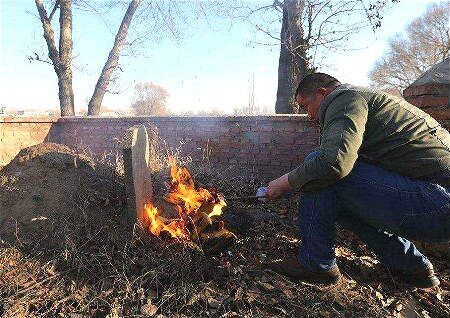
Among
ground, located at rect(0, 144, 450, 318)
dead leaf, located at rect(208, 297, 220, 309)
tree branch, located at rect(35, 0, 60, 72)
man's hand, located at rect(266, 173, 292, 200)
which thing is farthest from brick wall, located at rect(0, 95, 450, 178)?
tree branch, located at rect(35, 0, 60, 72)

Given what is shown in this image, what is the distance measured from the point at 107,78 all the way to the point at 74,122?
427 centimetres

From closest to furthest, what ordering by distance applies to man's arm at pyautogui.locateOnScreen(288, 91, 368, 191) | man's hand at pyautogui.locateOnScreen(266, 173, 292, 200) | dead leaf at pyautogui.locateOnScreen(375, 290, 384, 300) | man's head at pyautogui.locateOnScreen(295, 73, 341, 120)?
man's arm at pyautogui.locateOnScreen(288, 91, 368, 191), dead leaf at pyautogui.locateOnScreen(375, 290, 384, 300), man's hand at pyautogui.locateOnScreen(266, 173, 292, 200), man's head at pyautogui.locateOnScreen(295, 73, 341, 120)

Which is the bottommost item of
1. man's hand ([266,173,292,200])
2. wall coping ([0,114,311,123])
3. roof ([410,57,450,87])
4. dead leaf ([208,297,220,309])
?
dead leaf ([208,297,220,309])

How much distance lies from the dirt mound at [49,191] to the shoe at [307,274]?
1891 mm

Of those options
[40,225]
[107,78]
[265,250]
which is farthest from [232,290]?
[107,78]

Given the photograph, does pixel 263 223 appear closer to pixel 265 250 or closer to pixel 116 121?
pixel 265 250

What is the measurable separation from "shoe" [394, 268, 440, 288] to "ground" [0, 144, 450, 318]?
61 mm

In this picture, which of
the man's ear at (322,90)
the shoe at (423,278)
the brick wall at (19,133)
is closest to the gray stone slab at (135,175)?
the man's ear at (322,90)

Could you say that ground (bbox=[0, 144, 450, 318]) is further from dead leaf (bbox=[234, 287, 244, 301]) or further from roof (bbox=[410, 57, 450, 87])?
roof (bbox=[410, 57, 450, 87])

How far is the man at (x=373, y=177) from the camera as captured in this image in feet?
7.29

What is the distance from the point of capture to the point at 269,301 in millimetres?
2373

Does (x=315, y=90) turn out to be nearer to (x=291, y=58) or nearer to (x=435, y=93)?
(x=435, y=93)

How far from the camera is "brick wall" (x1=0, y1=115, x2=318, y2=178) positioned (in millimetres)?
5945

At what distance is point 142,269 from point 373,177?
1846mm
